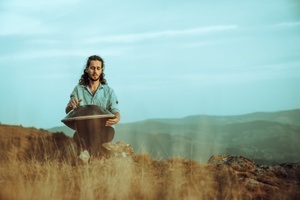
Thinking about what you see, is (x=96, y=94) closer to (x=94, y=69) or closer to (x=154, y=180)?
(x=94, y=69)

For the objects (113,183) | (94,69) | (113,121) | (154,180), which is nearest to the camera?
(113,183)

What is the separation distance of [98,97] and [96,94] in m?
0.06

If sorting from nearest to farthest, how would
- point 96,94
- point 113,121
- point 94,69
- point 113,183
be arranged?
point 113,183
point 113,121
point 94,69
point 96,94

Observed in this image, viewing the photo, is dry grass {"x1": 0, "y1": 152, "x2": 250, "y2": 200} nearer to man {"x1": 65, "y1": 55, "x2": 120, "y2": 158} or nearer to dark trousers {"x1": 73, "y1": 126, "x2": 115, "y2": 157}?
dark trousers {"x1": 73, "y1": 126, "x2": 115, "y2": 157}

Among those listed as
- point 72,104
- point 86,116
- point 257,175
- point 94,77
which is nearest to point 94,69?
point 94,77

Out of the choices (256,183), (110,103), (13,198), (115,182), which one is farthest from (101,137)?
(256,183)

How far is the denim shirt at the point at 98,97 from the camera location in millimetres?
7988

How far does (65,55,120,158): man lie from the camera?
7793 mm

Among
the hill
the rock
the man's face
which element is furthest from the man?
the rock

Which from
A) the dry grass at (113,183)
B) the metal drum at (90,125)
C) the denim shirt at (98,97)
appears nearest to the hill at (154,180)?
the dry grass at (113,183)

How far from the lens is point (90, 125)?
7.55 m

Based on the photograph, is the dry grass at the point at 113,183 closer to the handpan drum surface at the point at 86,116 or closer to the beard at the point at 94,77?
the handpan drum surface at the point at 86,116

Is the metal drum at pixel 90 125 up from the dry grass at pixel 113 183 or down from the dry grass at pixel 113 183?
up

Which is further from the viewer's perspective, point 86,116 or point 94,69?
point 94,69
